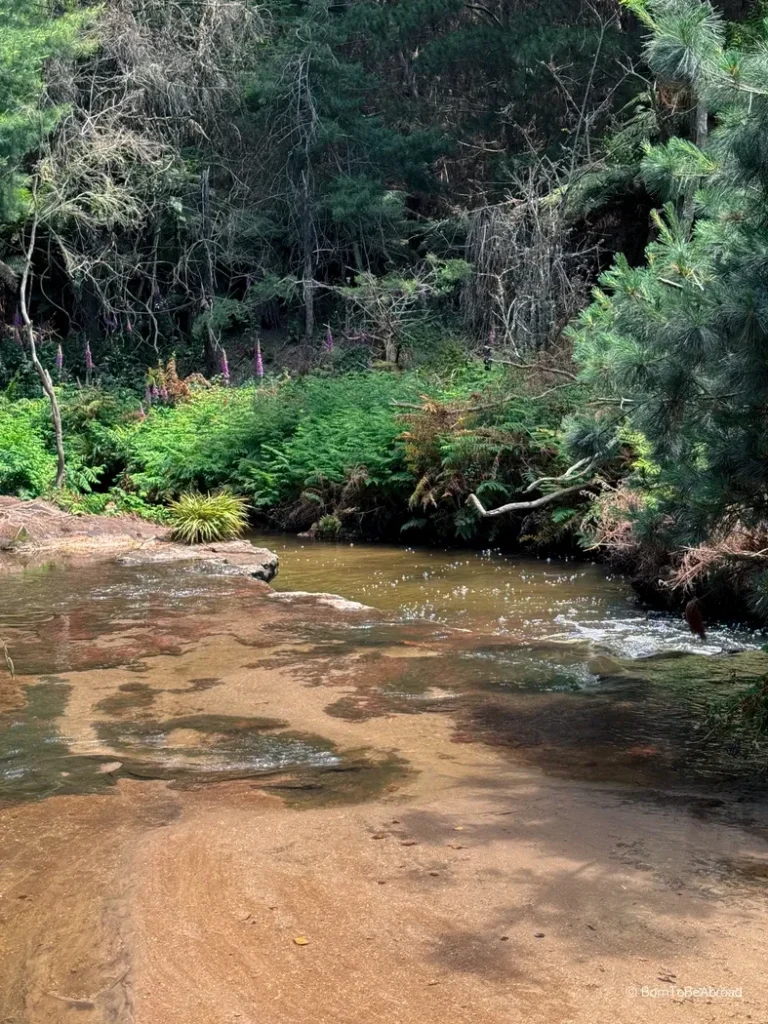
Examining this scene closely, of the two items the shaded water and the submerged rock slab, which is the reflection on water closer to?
the shaded water

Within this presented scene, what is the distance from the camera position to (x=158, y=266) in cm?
2420

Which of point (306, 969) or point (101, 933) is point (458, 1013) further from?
point (101, 933)

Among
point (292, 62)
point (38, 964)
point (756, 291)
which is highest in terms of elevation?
point (292, 62)

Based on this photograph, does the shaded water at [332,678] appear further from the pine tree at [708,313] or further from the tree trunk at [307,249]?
the tree trunk at [307,249]

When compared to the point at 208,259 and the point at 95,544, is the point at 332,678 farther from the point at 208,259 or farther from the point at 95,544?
the point at 208,259

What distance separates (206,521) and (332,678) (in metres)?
6.84

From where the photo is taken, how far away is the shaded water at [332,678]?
5277 mm

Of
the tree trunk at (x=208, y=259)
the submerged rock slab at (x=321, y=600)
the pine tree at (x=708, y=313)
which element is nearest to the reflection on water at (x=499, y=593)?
the submerged rock slab at (x=321, y=600)

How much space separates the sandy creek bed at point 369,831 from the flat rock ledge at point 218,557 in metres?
2.74

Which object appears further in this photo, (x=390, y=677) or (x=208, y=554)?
(x=208, y=554)

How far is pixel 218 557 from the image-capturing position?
11656 mm

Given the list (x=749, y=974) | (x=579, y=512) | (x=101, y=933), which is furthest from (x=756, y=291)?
(x=579, y=512)

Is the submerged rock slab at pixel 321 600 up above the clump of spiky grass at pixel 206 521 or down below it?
below

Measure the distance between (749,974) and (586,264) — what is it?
660 inches
